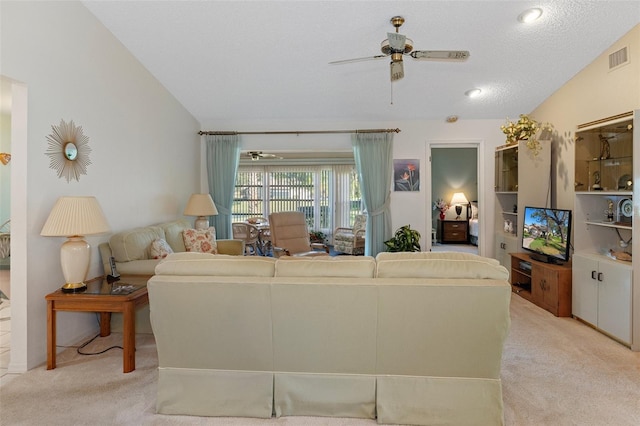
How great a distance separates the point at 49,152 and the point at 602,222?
4.86 meters

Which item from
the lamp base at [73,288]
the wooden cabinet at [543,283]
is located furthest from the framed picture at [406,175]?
the lamp base at [73,288]

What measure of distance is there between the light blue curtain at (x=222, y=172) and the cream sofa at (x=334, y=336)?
3.84 metres

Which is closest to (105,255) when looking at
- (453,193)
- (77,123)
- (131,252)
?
(131,252)

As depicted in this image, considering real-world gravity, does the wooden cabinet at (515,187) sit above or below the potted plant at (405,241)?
above

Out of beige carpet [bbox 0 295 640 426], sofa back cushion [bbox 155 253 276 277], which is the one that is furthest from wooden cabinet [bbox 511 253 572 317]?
sofa back cushion [bbox 155 253 276 277]

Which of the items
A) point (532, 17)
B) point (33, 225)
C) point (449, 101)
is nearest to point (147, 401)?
point (33, 225)

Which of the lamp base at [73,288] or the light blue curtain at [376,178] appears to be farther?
the light blue curtain at [376,178]

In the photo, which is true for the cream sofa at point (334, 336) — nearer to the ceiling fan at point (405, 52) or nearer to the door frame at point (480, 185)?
the ceiling fan at point (405, 52)

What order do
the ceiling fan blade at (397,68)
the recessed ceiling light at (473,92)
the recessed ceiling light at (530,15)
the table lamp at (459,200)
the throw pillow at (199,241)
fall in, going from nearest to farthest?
the ceiling fan blade at (397,68), the recessed ceiling light at (530,15), the throw pillow at (199,241), the recessed ceiling light at (473,92), the table lamp at (459,200)

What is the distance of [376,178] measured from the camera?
562 cm

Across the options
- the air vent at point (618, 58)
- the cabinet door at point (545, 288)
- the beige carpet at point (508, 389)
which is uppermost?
the air vent at point (618, 58)

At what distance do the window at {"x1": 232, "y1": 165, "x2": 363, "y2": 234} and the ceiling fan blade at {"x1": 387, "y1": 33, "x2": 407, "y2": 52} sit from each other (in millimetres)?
5938

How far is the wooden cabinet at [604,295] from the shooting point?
9.76ft

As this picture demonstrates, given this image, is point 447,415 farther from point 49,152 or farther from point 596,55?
point 596,55
